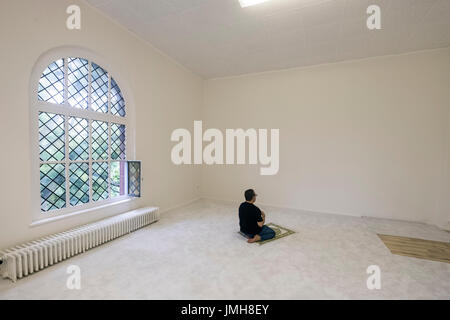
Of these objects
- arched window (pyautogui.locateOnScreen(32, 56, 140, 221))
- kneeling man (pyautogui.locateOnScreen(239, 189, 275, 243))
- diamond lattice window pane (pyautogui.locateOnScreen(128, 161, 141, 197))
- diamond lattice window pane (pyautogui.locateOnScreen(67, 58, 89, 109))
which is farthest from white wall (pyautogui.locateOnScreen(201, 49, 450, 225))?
diamond lattice window pane (pyautogui.locateOnScreen(67, 58, 89, 109))

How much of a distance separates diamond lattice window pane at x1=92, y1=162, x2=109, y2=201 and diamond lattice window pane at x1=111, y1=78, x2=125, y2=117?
2.92ft

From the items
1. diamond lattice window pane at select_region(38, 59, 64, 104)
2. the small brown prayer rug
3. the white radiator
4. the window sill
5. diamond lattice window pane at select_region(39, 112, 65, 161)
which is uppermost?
diamond lattice window pane at select_region(38, 59, 64, 104)

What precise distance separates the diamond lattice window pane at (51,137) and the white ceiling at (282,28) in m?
1.67


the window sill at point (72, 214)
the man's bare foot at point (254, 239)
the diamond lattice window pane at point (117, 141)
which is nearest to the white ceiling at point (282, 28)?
the diamond lattice window pane at point (117, 141)

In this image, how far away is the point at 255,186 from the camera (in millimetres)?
5125

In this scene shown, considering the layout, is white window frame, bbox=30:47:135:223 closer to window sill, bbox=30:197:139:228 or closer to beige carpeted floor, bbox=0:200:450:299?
window sill, bbox=30:197:139:228

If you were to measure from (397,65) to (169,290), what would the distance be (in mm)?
5240

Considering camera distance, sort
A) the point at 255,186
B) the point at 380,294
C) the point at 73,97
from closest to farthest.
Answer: the point at 380,294 < the point at 73,97 < the point at 255,186

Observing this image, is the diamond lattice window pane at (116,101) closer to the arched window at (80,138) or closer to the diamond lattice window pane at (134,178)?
the arched window at (80,138)

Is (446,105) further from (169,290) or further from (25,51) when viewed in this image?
(25,51)

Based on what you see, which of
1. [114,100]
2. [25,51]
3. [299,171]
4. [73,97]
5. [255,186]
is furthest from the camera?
[255,186]

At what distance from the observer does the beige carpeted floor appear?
1.92 metres

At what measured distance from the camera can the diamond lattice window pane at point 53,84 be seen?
250 cm

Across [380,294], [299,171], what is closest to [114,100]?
[299,171]
